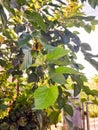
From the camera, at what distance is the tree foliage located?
442mm

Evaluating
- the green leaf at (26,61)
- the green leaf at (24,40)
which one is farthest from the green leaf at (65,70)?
the green leaf at (24,40)

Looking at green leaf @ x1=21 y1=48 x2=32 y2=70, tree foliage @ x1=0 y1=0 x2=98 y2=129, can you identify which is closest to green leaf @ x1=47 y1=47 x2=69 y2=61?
tree foliage @ x1=0 y1=0 x2=98 y2=129

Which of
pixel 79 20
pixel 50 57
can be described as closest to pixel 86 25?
pixel 79 20

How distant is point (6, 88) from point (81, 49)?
682mm

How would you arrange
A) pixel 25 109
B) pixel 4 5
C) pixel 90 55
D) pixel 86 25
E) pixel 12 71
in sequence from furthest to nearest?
pixel 25 109 → pixel 12 71 → pixel 86 25 → pixel 90 55 → pixel 4 5

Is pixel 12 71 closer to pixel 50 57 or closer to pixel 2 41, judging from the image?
pixel 2 41

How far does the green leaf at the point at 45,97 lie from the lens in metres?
0.39

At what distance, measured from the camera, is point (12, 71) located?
104cm

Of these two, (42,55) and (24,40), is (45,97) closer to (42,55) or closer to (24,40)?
(42,55)

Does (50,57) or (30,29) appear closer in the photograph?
(50,57)

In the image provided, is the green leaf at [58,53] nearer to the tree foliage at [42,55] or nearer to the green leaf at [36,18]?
the tree foliage at [42,55]

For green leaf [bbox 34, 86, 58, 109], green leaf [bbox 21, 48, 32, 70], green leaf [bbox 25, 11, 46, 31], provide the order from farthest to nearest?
green leaf [bbox 25, 11, 46, 31] < green leaf [bbox 21, 48, 32, 70] < green leaf [bbox 34, 86, 58, 109]

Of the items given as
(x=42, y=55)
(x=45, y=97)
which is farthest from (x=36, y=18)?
(x=45, y=97)

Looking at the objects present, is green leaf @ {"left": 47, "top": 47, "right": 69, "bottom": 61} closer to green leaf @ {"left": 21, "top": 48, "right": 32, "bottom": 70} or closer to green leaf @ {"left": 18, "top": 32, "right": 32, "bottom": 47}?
green leaf @ {"left": 21, "top": 48, "right": 32, "bottom": 70}
